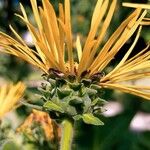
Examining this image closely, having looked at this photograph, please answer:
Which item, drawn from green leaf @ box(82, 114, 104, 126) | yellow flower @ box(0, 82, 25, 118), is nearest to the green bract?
green leaf @ box(82, 114, 104, 126)

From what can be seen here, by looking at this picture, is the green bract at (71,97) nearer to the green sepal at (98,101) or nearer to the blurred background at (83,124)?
the green sepal at (98,101)

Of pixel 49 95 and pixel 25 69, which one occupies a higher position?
pixel 25 69

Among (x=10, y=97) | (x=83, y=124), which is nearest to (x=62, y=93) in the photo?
(x=10, y=97)

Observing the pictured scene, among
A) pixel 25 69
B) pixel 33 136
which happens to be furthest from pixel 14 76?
pixel 33 136

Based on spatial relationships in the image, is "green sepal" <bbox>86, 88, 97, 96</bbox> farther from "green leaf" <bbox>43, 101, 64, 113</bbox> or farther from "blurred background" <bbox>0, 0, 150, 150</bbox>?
"blurred background" <bbox>0, 0, 150, 150</bbox>

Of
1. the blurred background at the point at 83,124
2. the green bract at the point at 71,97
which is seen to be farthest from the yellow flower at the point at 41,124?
the green bract at the point at 71,97

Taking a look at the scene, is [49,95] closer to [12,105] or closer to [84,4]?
[12,105]
